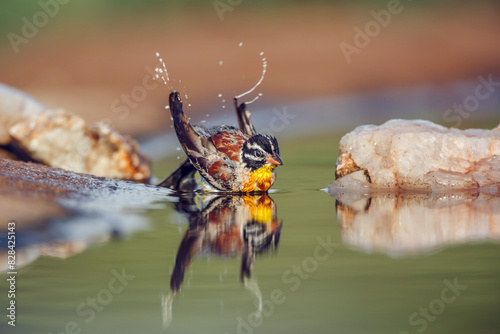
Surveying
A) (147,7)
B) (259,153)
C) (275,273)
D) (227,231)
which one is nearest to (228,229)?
(227,231)

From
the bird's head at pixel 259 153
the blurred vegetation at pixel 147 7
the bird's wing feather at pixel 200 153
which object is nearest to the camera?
the bird's head at pixel 259 153

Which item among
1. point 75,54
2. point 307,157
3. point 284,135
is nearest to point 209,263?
point 307,157

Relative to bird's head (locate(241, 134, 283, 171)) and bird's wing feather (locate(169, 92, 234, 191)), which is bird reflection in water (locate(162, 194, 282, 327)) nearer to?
bird's wing feather (locate(169, 92, 234, 191))

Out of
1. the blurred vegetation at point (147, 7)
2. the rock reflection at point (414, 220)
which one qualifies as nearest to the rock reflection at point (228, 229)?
the rock reflection at point (414, 220)

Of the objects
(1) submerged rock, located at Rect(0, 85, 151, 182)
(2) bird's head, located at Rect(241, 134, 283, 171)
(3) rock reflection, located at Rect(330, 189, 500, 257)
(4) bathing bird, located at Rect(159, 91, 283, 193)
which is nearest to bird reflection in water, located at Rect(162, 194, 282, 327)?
(4) bathing bird, located at Rect(159, 91, 283, 193)

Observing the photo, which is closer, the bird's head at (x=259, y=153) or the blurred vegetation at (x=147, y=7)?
the bird's head at (x=259, y=153)

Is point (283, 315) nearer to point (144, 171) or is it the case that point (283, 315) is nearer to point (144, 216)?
point (144, 216)

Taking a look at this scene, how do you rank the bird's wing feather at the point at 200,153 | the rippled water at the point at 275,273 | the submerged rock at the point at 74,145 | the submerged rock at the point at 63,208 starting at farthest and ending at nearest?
the submerged rock at the point at 74,145 < the bird's wing feather at the point at 200,153 < the submerged rock at the point at 63,208 < the rippled water at the point at 275,273

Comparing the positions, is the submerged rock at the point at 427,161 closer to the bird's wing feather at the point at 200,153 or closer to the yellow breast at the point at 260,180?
the yellow breast at the point at 260,180
